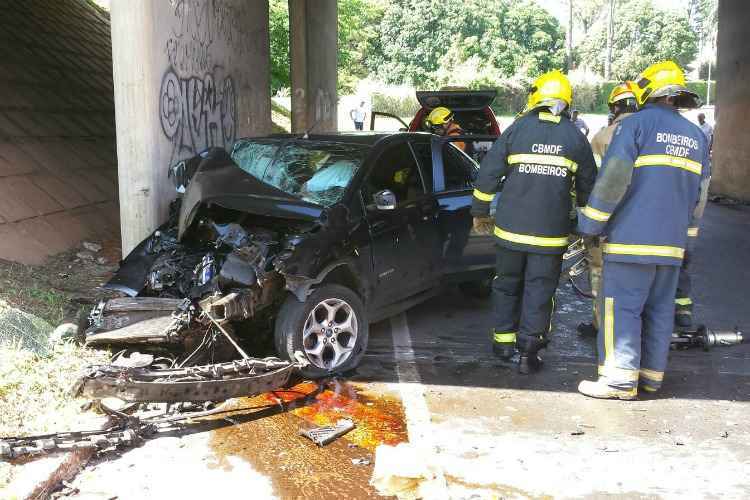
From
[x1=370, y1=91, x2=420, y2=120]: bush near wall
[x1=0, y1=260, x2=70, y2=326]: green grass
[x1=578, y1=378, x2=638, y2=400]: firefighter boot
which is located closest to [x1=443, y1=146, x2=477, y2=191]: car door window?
[x1=578, y1=378, x2=638, y2=400]: firefighter boot

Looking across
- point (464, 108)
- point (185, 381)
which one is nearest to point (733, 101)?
point (464, 108)

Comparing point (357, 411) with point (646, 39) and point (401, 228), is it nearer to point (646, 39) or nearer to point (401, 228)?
point (401, 228)

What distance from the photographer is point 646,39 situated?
6494cm

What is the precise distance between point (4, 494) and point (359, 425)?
6.27 ft

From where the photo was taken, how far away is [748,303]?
737 cm

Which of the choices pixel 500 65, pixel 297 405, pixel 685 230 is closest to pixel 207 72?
pixel 297 405

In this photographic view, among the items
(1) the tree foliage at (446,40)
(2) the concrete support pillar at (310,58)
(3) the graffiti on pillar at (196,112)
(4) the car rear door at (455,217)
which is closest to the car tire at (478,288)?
(4) the car rear door at (455,217)

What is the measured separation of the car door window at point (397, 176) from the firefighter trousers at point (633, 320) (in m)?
1.75

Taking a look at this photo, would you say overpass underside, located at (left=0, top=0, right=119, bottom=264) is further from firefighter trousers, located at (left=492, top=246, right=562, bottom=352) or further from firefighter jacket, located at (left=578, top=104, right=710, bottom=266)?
firefighter jacket, located at (left=578, top=104, right=710, bottom=266)

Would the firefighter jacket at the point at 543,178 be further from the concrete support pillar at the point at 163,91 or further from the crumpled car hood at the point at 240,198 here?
the concrete support pillar at the point at 163,91

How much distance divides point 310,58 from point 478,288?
9.74 m

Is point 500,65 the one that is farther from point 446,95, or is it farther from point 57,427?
point 57,427

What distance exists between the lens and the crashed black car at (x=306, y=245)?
4.62 meters

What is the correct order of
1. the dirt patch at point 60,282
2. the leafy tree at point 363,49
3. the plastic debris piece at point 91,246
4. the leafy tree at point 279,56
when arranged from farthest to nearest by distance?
the leafy tree at point 363,49 < the leafy tree at point 279,56 < the plastic debris piece at point 91,246 < the dirt patch at point 60,282
